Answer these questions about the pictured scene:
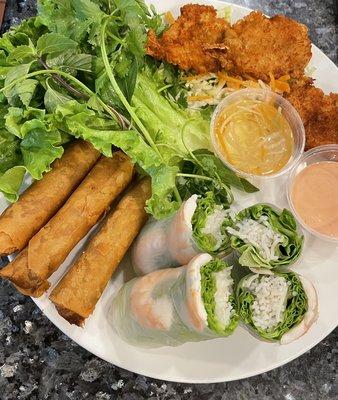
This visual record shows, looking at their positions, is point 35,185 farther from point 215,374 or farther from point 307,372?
point 307,372

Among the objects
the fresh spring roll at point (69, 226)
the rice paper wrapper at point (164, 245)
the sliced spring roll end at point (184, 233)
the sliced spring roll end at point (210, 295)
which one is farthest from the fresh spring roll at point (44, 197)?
the sliced spring roll end at point (210, 295)

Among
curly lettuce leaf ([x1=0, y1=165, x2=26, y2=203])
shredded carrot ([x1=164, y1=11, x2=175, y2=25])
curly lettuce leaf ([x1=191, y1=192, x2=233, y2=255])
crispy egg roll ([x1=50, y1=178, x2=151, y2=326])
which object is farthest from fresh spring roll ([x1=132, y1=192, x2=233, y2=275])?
Result: shredded carrot ([x1=164, y1=11, x2=175, y2=25])

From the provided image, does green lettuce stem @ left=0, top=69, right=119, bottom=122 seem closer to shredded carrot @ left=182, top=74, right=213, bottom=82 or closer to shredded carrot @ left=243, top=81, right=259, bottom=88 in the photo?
shredded carrot @ left=182, top=74, right=213, bottom=82

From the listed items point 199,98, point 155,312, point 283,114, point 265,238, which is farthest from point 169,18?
point 155,312

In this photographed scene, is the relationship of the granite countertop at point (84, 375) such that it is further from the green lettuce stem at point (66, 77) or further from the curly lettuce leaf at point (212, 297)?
the green lettuce stem at point (66, 77)

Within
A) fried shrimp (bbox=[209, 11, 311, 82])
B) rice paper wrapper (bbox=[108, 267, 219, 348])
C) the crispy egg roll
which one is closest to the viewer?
rice paper wrapper (bbox=[108, 267, 219, 348])

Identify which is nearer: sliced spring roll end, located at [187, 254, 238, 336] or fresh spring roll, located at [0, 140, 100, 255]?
sliced spring roll end, located at [187, 254, 238, 336]

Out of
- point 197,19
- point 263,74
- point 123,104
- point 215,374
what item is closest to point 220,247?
point 215,374
